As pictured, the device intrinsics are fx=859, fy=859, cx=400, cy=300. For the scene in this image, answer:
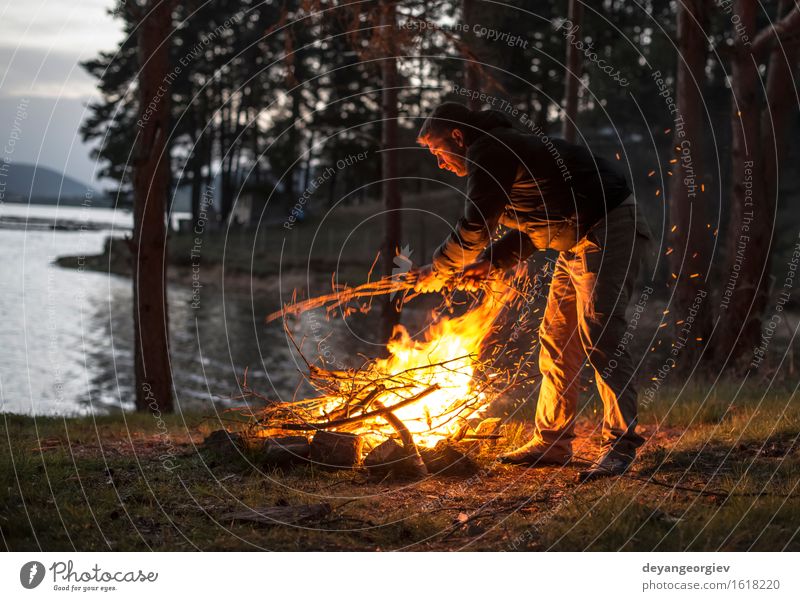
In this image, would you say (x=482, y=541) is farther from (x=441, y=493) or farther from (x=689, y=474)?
(x=689, y=474)

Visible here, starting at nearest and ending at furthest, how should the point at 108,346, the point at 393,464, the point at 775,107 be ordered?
1. the point at 393,464
2. the point at 775,107
3. the point at 108,346

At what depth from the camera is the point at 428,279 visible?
19.6 feet

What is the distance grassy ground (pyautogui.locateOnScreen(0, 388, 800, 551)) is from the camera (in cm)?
464

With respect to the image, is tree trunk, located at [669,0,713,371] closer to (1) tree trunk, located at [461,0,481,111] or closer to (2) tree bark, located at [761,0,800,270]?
Answer: (2) tree bark, located at [761,0,800,270]

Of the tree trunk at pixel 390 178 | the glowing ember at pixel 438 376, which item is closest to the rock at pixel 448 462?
the glowing ember at pixel 438 376

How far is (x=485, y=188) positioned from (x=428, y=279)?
2.97ft

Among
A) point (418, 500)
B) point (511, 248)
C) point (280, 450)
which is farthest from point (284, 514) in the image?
point (511, 248)

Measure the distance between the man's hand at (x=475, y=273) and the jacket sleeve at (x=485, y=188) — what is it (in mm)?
348

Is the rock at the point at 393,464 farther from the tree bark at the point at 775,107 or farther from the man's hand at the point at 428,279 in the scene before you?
the tree bark at the point at 775,107

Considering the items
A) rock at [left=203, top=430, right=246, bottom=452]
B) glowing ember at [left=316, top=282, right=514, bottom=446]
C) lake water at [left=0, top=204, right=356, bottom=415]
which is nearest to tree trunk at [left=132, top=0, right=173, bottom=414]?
lake water at [left=0, top=204, right=356, bottom=415]

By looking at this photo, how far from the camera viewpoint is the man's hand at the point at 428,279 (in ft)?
19.6

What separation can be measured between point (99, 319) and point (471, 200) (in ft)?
72.6

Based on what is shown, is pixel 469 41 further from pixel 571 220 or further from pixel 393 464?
pixel 393 464
